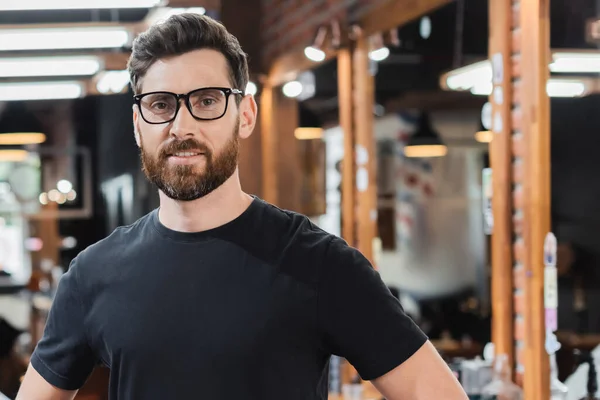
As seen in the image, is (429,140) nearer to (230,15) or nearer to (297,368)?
(230,15)

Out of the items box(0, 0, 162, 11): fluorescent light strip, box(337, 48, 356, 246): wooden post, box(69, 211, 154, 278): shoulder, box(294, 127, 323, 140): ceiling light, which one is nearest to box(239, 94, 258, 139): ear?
box(69, 211, 154, 278): shoulder

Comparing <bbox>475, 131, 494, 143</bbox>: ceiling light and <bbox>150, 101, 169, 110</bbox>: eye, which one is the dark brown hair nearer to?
<bbox>150, 101, 169, 110</bbox>: eye

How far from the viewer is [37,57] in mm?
5578

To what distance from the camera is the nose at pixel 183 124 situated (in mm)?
1253

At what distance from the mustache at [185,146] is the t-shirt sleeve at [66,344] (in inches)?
11.1

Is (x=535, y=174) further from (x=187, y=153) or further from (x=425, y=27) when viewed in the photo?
(x=187, y=153)

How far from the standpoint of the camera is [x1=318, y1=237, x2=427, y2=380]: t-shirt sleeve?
1.22 meters

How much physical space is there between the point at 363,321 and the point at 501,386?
168 centimetres

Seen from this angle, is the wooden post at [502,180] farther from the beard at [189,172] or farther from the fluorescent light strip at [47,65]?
the fluorescent light strip at [47,65]

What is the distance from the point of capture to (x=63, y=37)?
4500mm

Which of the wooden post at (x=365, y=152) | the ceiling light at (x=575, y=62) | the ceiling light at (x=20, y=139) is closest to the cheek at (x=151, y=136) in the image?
the ceiling light at (x=575, y=62)

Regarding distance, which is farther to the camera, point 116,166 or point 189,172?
point 116,166

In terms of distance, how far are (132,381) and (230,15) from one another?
5.37 meters

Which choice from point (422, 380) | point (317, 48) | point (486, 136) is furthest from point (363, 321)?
point (317, 48)
